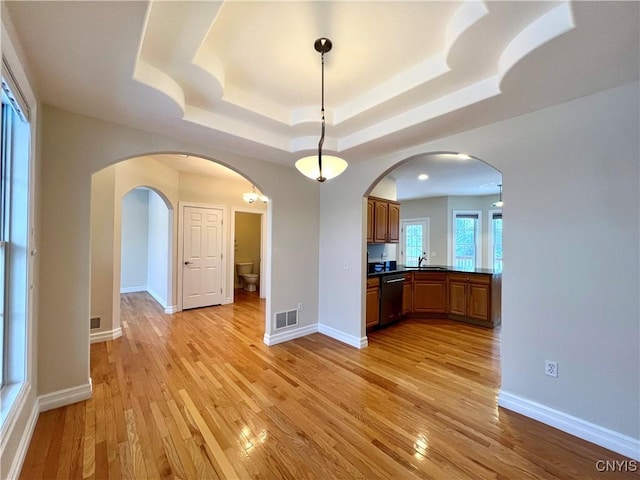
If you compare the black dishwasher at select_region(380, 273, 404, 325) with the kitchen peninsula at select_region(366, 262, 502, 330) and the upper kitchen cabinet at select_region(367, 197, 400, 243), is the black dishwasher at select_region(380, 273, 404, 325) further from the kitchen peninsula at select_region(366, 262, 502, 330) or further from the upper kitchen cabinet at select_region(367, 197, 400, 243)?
the upper kitchen cabinet at select_region(367, 197, 400, 243)

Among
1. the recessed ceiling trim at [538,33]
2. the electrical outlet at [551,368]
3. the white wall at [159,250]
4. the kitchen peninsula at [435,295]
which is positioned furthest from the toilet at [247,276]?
the recessed ceiling trim at [538,33]

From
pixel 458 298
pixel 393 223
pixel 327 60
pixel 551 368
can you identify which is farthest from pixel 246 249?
pixel 551 368

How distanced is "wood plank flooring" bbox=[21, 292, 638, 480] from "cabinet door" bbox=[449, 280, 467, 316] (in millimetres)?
1284

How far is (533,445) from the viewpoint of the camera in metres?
1.86

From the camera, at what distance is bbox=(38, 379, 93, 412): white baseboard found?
2145 mm

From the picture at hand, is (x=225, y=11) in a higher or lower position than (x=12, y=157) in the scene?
higher

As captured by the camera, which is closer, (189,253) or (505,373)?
(505,373)

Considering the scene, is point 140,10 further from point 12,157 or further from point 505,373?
point 505,373

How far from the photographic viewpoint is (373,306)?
4086 millimetres

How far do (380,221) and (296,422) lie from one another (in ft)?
10.4

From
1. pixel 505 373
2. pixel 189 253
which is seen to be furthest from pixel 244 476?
pixel 189 253

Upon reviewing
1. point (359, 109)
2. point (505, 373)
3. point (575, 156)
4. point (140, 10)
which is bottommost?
point (505, 373)

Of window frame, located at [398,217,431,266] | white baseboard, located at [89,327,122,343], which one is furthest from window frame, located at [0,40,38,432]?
window frame, located at [398,217,431,266]

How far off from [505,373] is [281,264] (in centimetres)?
270
